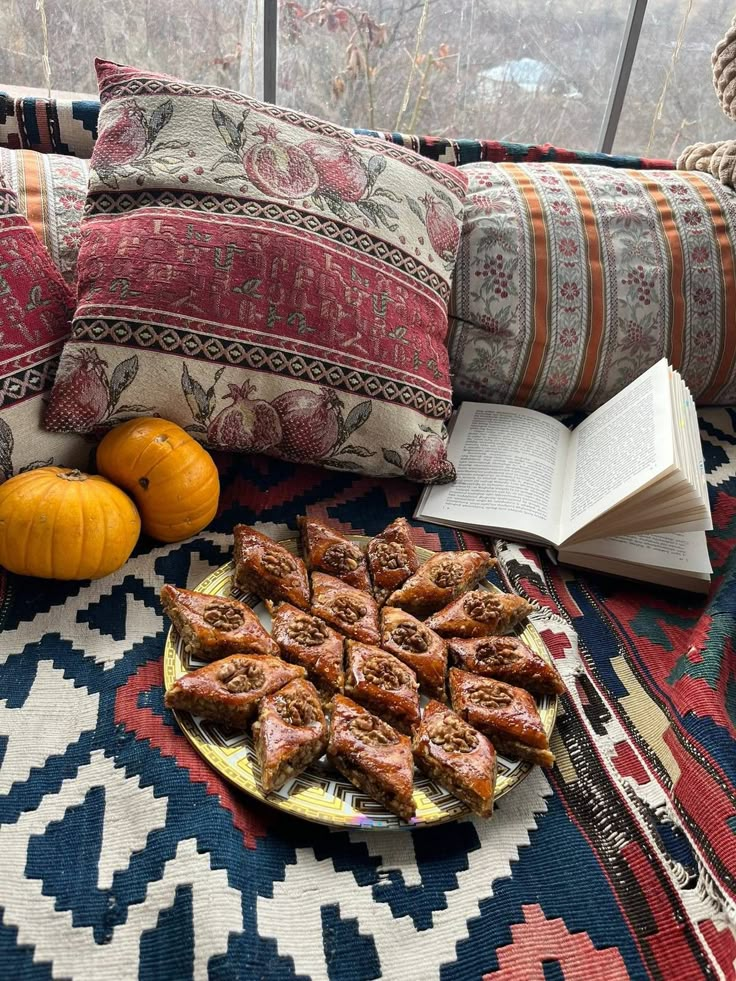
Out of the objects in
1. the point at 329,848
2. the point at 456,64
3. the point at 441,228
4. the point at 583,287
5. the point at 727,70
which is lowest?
the point at 329,848

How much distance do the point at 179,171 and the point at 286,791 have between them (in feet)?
2.73

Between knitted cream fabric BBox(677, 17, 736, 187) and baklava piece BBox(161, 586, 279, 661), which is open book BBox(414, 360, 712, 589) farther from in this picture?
knitted cream fabric BBox(677, 17, 736, 187)

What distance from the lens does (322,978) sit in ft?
2.10

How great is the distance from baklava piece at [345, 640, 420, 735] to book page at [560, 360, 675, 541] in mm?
382

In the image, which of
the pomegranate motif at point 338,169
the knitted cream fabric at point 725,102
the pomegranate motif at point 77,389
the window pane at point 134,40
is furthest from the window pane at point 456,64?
the pomegranate motif at point 77,389

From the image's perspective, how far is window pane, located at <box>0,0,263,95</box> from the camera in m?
1.83

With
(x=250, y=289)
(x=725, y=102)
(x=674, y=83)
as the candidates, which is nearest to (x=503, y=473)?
(x=250, y=289)

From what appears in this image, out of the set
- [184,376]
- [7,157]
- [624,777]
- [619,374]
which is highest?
[7,157]

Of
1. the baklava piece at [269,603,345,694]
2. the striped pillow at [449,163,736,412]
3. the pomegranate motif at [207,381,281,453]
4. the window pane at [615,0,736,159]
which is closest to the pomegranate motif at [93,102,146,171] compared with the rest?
the pomegranate motif at [207,381,281,453]

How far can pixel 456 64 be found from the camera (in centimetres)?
222

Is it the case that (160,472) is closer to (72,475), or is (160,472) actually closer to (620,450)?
(72,475)

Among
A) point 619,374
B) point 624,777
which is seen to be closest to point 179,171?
point 619,374

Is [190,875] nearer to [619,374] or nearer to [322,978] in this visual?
[322,978]

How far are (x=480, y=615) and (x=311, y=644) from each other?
22 centimetres
